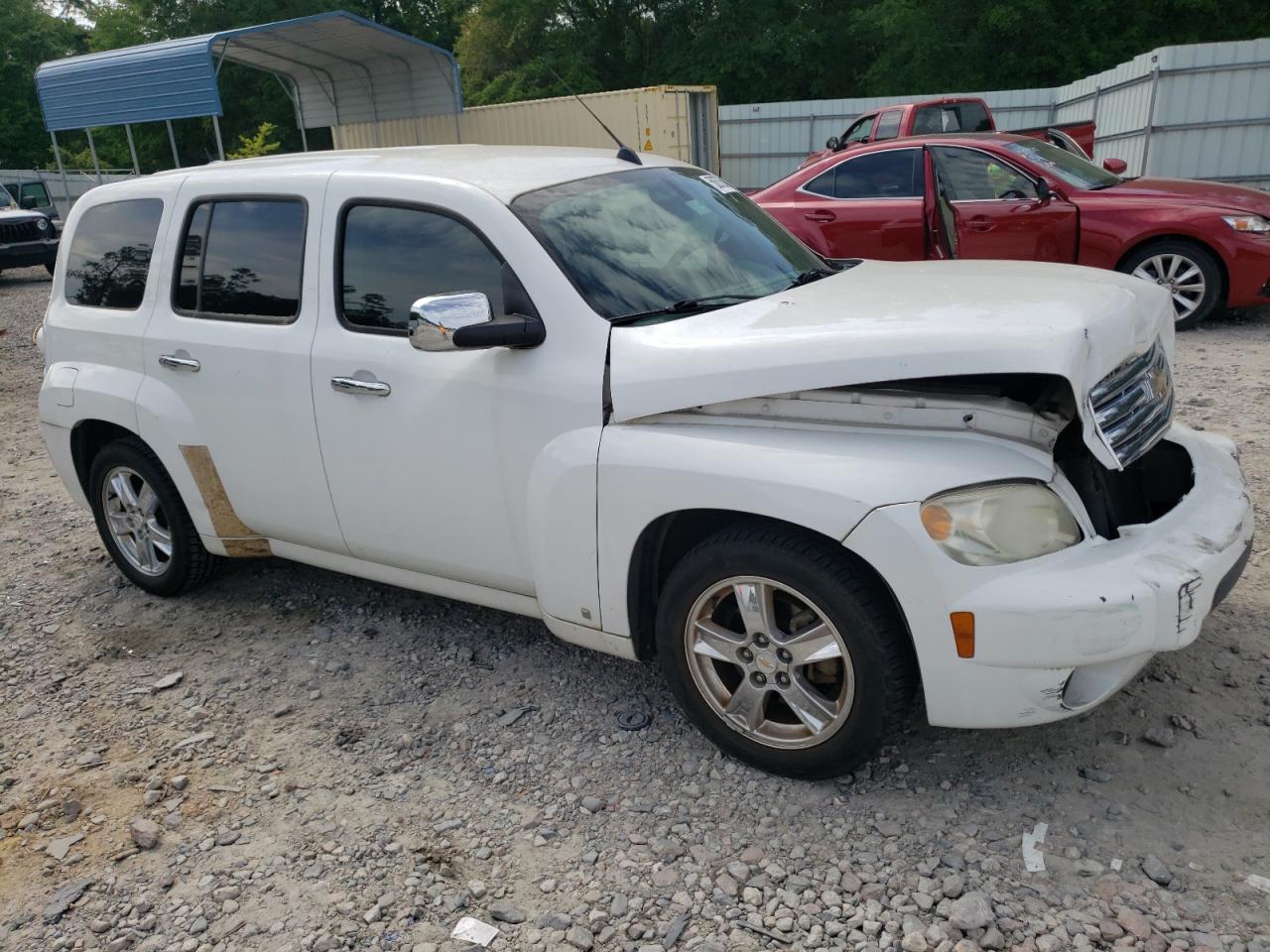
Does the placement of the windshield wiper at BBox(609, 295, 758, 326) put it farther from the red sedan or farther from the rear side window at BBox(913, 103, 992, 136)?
the rear side window at BBox(913, 103, 992, 136)

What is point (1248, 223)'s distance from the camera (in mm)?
8031

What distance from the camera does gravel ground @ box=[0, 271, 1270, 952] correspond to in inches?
99.0

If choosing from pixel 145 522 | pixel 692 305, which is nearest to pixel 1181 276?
pixel 692 305

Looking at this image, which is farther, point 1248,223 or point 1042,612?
point 1248,223

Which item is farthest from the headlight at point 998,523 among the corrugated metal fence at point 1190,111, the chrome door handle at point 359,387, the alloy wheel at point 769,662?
the corrugated metal fence at point 1190,111

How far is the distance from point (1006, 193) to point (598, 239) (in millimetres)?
6254

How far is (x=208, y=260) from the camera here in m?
4.02

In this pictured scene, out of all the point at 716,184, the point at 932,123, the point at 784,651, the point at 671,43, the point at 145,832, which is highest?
the point at 671,43

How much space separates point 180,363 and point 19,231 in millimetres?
17590

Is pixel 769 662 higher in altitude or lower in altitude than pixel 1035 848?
higher

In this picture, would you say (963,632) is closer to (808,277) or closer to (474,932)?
(474,932)

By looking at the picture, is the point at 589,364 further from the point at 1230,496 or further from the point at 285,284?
the point at 1230,496

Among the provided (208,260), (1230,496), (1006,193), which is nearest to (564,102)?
(1006,193)

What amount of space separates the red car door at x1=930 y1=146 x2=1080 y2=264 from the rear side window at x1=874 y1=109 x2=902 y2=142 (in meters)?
4.92
